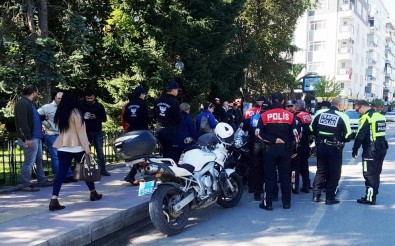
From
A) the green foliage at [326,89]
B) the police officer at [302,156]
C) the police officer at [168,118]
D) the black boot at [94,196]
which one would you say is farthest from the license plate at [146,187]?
the green foliage at [326,89]

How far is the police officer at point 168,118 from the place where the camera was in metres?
6.97

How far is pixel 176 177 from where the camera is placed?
5.76m

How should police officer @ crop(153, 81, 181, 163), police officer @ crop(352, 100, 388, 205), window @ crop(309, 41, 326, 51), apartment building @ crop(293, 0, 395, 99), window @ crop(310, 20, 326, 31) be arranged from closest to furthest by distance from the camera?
police officer @ crop(153, 81, 181, 163) → police officer @ crop(352, 100, 388, 205) → apartment building @ crop(293, 0, 395, 99) → window @ crop(310, 20, 326, 31) → window @ crop(309, 41, 326, 51)

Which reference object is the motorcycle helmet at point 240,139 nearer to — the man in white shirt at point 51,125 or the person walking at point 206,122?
the person walking at point 206,122

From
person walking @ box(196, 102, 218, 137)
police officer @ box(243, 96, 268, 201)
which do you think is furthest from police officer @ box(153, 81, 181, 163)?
person walking @ box(196, 102, 218, 137)

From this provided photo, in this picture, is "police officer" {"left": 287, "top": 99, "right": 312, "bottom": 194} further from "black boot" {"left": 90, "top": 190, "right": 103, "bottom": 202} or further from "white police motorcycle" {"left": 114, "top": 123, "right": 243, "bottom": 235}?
"black boot" {"left": 90, "top": 190, "right": 103, "bottom": 202}

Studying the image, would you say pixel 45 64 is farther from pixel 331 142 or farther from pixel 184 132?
pixel 331 142

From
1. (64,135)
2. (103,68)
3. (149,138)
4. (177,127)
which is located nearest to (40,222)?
(64,135)

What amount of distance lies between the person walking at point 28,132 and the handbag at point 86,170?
1.44 meters

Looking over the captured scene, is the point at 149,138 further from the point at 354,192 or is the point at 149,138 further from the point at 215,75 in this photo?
the point at 215,75

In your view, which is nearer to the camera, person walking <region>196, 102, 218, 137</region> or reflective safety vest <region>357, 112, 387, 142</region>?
reflective safety vest <region>357, 112, 387, 142</region>

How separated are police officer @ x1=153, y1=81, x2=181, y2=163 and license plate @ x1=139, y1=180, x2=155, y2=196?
1.77 m

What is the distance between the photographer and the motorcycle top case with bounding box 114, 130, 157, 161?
5.39 metres

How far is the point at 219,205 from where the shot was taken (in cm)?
716
